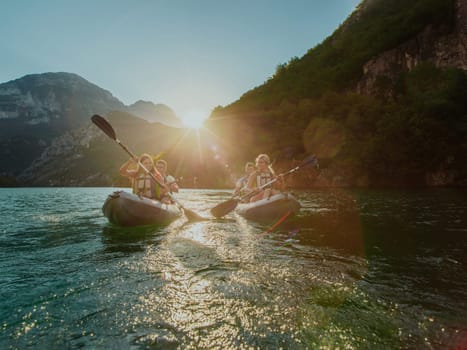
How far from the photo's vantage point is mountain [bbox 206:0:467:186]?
31.2m

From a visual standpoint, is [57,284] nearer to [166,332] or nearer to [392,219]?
[166,332]

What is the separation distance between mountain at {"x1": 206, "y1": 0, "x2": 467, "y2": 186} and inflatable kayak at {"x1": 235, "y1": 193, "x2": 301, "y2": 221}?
2694 centimetres

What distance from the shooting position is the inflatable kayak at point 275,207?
9000 mm

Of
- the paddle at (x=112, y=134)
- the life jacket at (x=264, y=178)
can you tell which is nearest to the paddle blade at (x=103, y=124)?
the paddle at (x=112, y=134)

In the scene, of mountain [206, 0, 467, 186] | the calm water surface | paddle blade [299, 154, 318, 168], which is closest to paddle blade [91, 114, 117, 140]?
the calm water surface

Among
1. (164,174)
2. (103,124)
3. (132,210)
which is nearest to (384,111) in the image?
(164,174)

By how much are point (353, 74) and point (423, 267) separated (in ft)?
174

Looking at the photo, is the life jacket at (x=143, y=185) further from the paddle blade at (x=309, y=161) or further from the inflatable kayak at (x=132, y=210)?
the paddle blade at (x=309, y=161)

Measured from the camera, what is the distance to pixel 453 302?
9.05 ft

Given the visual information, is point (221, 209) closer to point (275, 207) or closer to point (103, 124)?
point (275, 207)

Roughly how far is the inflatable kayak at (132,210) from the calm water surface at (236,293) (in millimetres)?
1645

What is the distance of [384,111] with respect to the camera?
38.4 metres

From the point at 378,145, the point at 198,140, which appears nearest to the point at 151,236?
the point at 378,145

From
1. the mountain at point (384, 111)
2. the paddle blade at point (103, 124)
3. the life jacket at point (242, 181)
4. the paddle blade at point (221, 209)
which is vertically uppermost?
the mountain at point (384, 111)
